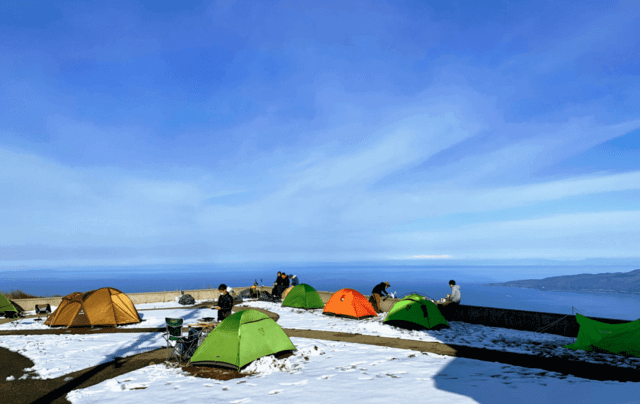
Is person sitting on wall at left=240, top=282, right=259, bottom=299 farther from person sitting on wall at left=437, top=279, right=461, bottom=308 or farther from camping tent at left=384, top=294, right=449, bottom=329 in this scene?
person sitting on wall at left=437, top=279, right=461, bottom=308

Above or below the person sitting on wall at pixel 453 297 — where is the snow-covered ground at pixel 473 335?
below

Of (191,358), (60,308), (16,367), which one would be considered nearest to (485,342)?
(191,358)

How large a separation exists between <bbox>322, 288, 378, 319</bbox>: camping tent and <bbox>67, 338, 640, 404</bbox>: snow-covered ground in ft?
27.7

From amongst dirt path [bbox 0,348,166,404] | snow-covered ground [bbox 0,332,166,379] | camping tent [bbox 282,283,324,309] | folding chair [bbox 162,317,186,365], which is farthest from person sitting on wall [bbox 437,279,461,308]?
dirt path [bbox 0,348,166,404]

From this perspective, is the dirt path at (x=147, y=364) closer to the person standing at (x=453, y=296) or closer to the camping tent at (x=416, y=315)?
the camping tent at (x=416, y=315)

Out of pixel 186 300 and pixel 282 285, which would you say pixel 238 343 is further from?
pixel 186 300

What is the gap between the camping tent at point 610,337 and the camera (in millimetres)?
11828

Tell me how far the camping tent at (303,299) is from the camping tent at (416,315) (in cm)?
710

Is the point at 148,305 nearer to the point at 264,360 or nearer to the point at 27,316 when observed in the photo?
the point at 27,316

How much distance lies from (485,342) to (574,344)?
2874 millimetres

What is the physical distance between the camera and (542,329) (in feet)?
51.8

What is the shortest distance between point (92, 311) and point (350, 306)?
490 inches

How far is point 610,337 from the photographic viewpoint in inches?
480

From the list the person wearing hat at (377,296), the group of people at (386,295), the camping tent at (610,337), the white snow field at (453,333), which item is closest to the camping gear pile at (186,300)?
the white snow field at (453,333)
